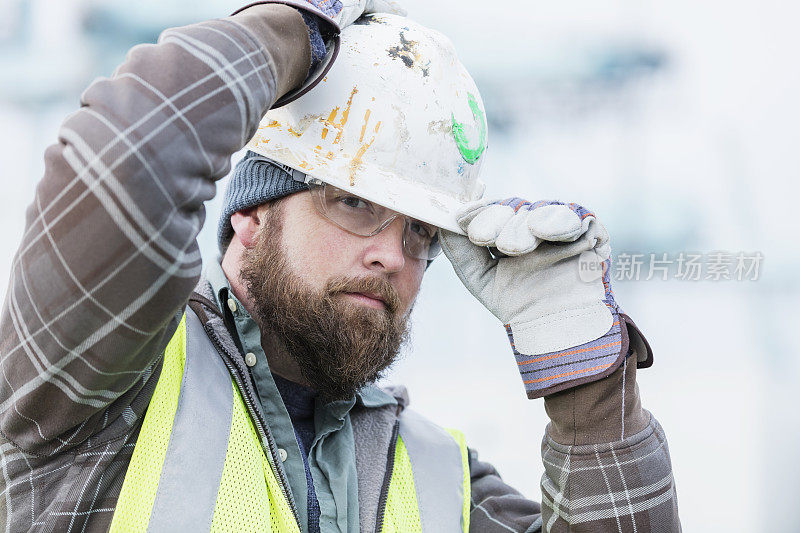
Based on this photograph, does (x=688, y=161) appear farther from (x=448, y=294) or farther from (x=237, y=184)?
(x=237, y=184)

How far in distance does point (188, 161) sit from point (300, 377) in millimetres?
759

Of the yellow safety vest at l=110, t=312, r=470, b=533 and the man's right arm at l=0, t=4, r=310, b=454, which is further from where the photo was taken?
the yellow safety vest at l=110, t=312, r=470, b=533

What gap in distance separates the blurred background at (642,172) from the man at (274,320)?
0.93m

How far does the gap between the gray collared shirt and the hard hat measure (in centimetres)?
33

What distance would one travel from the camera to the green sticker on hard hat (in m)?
1.61

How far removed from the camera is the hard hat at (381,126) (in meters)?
1.52

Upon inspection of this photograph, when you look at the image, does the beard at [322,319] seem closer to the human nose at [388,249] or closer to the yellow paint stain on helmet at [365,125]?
the human nose at [388,249]

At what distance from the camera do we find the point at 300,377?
5.40 ft

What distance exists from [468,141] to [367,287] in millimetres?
411

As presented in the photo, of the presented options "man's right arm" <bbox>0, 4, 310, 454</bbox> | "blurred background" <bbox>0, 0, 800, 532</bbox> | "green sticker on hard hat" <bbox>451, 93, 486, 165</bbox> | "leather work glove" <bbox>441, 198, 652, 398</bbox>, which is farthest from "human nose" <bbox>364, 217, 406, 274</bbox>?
"blurred background" <bbox>0, 0, 800, 532</bbox>

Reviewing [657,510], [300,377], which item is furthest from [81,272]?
[657,510]

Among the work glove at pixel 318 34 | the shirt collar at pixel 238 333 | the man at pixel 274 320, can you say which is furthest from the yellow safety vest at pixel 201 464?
the work glove at pixel 318 34

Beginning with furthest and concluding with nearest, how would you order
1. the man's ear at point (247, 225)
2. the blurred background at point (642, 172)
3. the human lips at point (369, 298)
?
the blurred background at point (642, 172) < the man's ear at point (247, 225) < the human lips at point (369, 298)

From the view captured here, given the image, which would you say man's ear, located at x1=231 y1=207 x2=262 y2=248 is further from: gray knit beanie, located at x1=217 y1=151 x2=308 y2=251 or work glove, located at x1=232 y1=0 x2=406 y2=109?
Result: work glove, located at x1=232 y1=0 x2=406 y2=109
